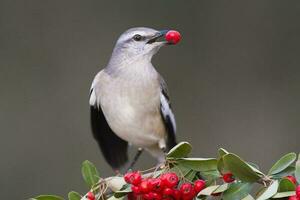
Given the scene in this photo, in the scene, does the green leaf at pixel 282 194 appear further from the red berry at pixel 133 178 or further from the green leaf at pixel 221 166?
the red berry at pixel 133 178

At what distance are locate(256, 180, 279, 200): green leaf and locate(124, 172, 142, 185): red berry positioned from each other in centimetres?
32

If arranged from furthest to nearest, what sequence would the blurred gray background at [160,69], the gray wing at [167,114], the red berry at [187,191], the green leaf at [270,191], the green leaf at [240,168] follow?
1. the blurred gray background at [160,69]
2. the gray wing at [167,114]
3. the red berry at [187,191]
4. the green leaf at [240,168]
5. the green leaf at [270,191]

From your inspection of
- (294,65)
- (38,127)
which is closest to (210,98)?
(294,65)

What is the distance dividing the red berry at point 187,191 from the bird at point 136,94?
118 centimetres

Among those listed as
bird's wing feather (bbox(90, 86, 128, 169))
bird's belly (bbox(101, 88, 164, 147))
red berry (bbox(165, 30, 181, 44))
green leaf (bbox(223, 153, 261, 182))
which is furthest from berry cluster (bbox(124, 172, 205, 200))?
bird's wing feather (bbox(90, 86, 128, 169))

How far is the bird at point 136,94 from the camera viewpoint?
2949 mm

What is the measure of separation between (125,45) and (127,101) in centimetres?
24

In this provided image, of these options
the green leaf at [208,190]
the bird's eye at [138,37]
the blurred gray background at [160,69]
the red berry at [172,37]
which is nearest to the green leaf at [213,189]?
the green leaf at [208,190]

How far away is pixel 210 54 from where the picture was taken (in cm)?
467

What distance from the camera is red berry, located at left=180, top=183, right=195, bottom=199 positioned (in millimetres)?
1749

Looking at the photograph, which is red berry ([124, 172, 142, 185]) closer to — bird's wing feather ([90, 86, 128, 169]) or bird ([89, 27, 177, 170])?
bird ([89, 27, 177, 170])

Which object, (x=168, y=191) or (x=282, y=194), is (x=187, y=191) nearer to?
(x=168, y=191)

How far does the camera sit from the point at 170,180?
5.78 feet

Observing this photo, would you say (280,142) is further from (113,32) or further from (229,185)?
(229,185)
